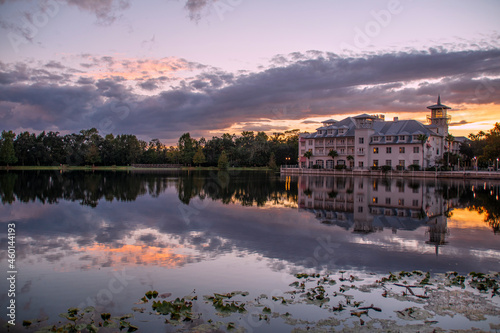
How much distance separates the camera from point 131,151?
111500 millimetres

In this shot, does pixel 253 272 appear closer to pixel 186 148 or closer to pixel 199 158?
pixel 199 158

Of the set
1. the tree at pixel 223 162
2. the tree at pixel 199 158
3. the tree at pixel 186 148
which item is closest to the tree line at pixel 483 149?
the tree at pixel 223 162

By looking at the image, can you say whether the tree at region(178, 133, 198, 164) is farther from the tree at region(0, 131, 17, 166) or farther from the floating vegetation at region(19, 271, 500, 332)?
the floating vegetation at region(19, 271, 500, 332)

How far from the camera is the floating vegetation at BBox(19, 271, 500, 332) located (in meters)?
5.97

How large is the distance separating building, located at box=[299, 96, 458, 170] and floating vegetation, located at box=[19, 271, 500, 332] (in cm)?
6524

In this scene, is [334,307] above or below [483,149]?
below

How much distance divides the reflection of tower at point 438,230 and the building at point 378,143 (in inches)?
2152

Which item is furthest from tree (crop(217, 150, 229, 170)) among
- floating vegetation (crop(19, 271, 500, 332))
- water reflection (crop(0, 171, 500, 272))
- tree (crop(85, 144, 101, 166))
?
floating vegetation (crop(19, 271, 500, 332))

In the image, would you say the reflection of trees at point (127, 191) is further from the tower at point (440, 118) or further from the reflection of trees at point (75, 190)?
the tower at point (440, 118)

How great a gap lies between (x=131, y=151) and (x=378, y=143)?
231 feet

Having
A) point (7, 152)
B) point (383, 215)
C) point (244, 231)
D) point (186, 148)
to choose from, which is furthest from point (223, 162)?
point (244, 231)

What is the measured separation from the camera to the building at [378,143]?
70.4 metres

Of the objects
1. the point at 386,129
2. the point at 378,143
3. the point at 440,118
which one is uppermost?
the point at 440,118

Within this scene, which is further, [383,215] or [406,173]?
[406,173]
